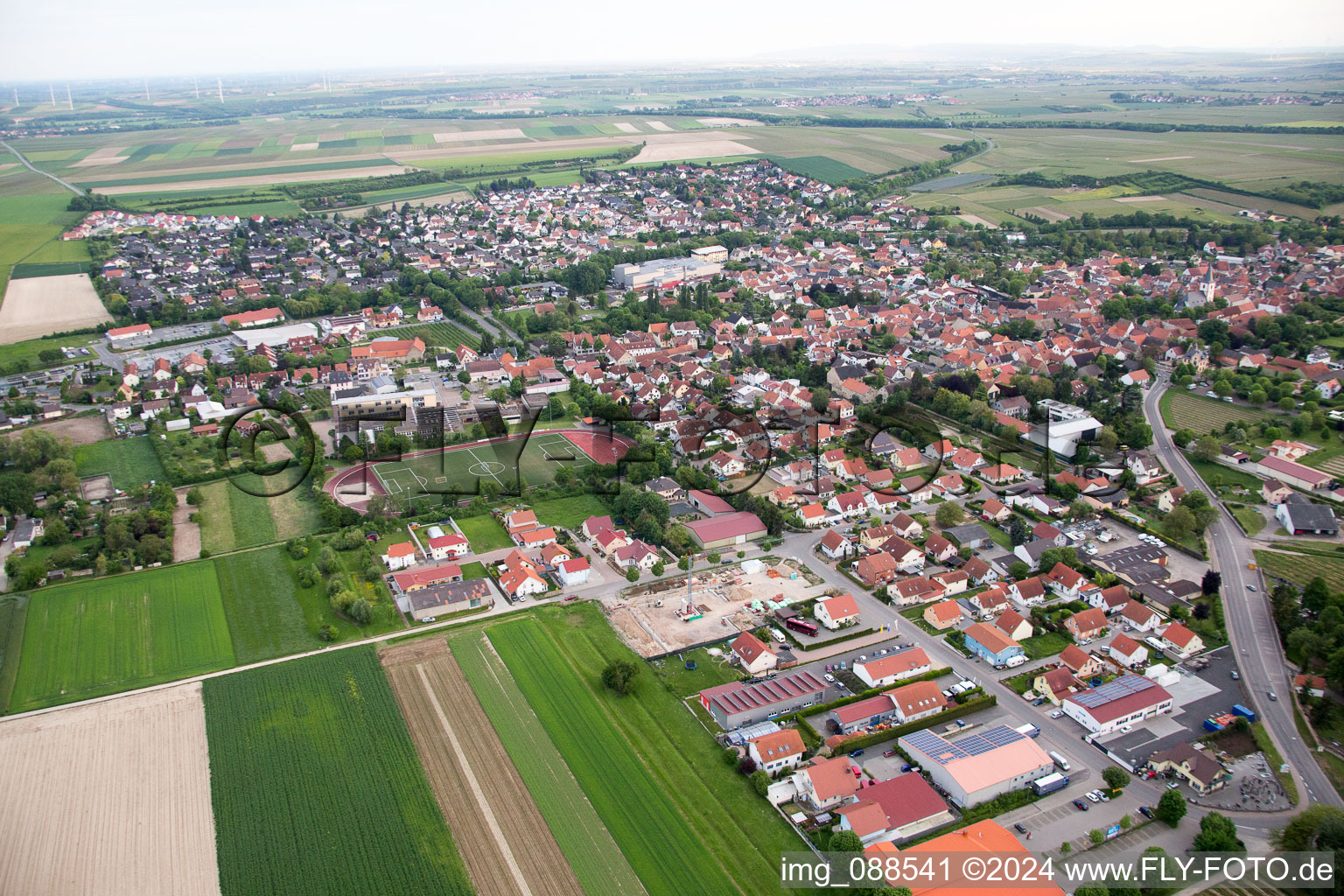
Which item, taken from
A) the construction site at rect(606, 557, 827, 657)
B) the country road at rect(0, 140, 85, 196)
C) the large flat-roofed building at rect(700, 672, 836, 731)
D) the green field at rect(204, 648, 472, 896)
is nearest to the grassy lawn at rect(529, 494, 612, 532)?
the construction site at rect(606, 557, 827, 657)

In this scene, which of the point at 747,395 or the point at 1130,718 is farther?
the point at 747,395

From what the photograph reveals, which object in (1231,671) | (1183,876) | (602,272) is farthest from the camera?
(602,272)

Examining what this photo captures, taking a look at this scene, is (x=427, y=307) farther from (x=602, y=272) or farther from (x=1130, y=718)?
(x=1130, y=718)

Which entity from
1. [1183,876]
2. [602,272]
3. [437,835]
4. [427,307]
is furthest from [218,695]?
[602,272]

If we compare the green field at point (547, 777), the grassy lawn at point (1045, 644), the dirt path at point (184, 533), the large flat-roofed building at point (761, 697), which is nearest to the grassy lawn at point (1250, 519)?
the grassy lawn at point (1045, 644)

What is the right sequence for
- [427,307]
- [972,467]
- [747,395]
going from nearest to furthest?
[972,467], [747,395], [427,307]

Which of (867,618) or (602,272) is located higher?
(602,272)
